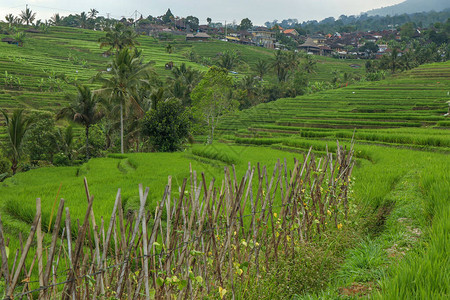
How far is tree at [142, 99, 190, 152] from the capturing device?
1800cm

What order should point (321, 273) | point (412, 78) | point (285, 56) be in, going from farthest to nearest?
point (285, 56), point (412, 78), point (321, 273)

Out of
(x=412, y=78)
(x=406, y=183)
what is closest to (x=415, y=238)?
(x=406, y=183)

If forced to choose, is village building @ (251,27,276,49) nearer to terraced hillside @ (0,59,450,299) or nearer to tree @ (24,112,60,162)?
terraced hillside @ (0,59,450,299)

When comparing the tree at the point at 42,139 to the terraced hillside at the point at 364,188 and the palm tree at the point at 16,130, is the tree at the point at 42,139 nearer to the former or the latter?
the palm tree at the point at 16,130

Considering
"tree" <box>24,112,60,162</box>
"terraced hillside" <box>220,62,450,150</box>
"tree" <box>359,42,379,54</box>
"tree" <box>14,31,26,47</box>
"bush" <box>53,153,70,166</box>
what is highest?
"tree" <box>359,42,379,54</box>

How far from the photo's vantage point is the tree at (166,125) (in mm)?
18000

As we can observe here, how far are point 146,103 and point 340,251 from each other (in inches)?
734

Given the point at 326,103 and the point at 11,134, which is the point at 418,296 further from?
the point at 326,103

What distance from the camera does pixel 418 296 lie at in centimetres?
216

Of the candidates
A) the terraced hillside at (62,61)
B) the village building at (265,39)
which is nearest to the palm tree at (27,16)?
the terraced hillside at (62,61)

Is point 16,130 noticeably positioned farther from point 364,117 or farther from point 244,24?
point 244,24

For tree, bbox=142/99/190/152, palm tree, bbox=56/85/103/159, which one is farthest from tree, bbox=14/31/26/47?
tree, bbox=142/99/190/152

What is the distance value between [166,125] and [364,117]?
38.6 feet

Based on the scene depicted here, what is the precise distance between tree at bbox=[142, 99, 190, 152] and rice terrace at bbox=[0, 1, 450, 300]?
3.7 inches
